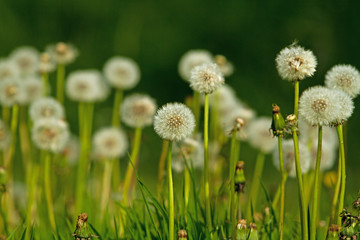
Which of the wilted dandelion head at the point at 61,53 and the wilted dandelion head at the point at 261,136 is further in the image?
the wilted dandelion head at the point at 61,53

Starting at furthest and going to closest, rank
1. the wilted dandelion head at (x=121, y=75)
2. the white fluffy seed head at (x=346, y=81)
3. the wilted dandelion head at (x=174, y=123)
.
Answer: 1. the wilted dandelion head at (x=121, y=75)
2. the white fluffy seed head at (x=346, y=81)
3. the wilted dandelion head at (x=174, y=123)

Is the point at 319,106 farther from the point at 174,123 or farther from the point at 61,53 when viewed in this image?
the point at 61,53

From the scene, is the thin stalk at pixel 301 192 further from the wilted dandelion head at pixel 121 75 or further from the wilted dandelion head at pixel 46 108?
the wilted dandelion head at pixel 121 75

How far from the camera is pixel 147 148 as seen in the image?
5637mm

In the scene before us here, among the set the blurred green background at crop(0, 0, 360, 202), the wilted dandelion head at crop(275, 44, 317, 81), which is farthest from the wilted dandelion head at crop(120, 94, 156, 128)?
the blurred green background at crop(0, 0, 360, 202)

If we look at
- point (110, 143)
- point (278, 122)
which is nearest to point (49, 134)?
point (110, 143)

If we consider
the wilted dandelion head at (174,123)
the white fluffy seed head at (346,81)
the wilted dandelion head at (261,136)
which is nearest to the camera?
the wilted dandelion head at (174,123)

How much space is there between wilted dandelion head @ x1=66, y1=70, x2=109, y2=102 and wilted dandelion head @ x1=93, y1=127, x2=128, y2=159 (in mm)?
203

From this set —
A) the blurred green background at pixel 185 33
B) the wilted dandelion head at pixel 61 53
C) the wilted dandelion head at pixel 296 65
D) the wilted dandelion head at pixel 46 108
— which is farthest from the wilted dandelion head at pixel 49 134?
the blurred green background at pixel 185 33

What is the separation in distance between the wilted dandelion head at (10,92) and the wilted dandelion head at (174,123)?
1.05m

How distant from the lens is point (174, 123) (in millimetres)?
1507

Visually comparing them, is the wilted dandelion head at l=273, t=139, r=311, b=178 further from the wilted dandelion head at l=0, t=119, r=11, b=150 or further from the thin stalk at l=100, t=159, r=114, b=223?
the wilted dandelion head at l=0, t=119, r=11, b=150

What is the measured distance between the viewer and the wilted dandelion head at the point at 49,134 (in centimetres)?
232

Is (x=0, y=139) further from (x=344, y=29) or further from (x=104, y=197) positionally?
(x=344, y=29)
